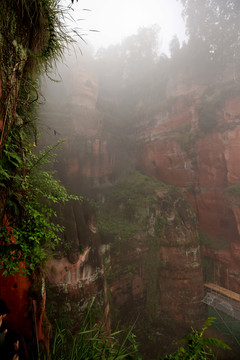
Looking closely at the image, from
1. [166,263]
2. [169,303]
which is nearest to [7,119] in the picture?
[166,263]

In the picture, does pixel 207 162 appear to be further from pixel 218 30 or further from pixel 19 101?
pixel 19 101

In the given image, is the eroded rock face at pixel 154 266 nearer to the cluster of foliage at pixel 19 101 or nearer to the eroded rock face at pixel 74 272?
the eroded rock face at pixel 74 272

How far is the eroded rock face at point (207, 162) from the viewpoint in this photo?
45.9ft

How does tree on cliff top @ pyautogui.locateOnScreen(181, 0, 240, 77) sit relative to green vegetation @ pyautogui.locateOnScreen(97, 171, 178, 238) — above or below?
above

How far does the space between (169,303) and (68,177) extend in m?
12.6

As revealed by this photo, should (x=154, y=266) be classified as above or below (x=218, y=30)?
below

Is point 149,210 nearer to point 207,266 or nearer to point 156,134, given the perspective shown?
point 207,266

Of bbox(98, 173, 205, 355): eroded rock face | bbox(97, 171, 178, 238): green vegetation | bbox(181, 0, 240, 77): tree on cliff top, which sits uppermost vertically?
bbox(181, 0, 240, 77): tree on cliff top

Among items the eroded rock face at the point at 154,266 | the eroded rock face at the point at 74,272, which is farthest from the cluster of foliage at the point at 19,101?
the eroded rock face at the point at 154,266

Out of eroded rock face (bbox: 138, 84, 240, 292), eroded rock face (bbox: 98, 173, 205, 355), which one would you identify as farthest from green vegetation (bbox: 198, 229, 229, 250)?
eroded rock face (bbox: 98, 173, 205, 355)

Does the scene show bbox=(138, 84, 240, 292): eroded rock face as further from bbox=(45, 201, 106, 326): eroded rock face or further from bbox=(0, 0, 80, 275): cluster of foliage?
bbox=(0, 0, 80, 275): cluster of foliage

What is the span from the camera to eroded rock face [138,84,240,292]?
13992mm

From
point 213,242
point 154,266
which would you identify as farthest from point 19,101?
point 213,242

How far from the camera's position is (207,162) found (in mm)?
15648
